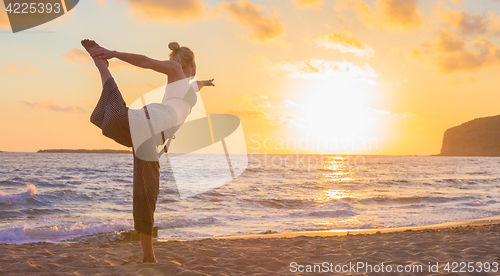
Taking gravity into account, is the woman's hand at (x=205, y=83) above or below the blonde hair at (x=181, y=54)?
below

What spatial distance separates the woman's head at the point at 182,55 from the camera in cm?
338

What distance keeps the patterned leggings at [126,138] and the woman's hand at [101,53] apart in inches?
8.6

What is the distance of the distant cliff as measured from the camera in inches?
4697

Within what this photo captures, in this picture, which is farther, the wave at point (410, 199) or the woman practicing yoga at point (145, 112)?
the wave at point (410, 199)

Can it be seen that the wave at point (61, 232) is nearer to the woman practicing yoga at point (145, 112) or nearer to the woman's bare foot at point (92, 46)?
the woman practicing yoga at point (145, 112)

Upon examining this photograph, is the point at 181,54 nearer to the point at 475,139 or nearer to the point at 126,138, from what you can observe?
the point at 126,138

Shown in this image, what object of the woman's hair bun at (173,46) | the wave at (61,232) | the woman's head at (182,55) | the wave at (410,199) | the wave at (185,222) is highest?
the woman's hair bun at (173,46)

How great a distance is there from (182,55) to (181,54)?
0.01m

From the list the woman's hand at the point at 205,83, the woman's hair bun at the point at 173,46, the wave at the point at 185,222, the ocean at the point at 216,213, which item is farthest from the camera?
the wave at the point at 185,222

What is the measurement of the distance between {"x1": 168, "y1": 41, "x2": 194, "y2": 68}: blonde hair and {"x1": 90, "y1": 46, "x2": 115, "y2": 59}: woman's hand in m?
0.63

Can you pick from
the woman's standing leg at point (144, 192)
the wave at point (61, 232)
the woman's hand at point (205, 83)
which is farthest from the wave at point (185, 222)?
the woman's hand at point (205, 83)

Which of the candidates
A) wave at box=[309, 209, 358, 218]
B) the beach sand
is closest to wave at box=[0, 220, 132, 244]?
the beach sand

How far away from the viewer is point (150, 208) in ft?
11.5

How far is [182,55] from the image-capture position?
3.41 m
